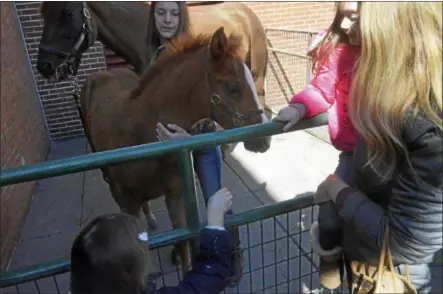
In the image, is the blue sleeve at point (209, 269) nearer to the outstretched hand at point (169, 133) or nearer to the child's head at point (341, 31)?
the outstretched hand at point (169, 133)

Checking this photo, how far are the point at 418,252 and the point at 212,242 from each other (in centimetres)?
71

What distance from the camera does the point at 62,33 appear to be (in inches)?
170

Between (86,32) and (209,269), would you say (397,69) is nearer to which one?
(209,269)

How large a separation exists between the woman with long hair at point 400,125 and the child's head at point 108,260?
2.55 ft

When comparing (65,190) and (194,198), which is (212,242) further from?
(65,190)

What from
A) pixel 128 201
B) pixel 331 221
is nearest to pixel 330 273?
pixel 331 221

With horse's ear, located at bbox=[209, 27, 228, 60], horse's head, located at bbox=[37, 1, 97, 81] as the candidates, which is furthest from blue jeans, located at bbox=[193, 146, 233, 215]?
horse's head, located at bbox=[37, 1, 97, 81]

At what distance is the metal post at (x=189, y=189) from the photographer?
175cm

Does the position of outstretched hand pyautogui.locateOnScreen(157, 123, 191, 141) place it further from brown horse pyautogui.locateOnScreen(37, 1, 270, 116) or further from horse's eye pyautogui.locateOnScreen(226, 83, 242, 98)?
brown horse pyautogui.locateOnScreen(37, 1, 270, 116)

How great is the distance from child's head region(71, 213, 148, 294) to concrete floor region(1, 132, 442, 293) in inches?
84.7

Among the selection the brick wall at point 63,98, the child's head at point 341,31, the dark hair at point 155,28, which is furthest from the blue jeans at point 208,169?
the brick wall at point 63,98

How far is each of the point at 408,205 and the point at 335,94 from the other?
0.72 m

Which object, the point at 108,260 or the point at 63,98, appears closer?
the point at 108,260

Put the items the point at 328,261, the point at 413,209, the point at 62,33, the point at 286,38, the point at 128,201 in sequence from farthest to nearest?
the point at 286,38, the point at 62,33, the point at 128,201, the point at 328,261, the point at 413,209
